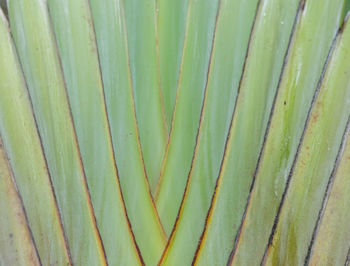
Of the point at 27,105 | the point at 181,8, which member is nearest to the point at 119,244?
the point at 27,105

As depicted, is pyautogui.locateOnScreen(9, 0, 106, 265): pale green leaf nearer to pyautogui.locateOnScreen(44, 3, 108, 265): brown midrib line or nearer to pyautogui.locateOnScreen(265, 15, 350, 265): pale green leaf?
pyautogui.locateOnScreen(44, 3, 108, 265): brown midrib line

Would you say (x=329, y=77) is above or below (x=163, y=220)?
above

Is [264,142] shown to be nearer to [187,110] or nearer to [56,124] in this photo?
[187,110]

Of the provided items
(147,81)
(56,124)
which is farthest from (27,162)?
(147,81)

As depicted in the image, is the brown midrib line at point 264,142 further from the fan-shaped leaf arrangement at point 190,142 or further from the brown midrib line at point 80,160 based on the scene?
the brown midrib line at point 80,160

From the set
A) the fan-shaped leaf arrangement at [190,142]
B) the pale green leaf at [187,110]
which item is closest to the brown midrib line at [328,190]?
the fan-shaped leaf arrangement at [190,142]

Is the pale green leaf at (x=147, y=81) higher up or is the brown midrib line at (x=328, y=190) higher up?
the pale green leaf at (x=147, y=81)

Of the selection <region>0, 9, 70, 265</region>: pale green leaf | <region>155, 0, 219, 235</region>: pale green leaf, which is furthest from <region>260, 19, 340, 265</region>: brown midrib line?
<region>0, 9, 70, 265</region>: pale green leaf

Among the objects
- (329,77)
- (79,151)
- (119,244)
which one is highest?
(329,77)

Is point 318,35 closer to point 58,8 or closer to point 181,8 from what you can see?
point 181,8
